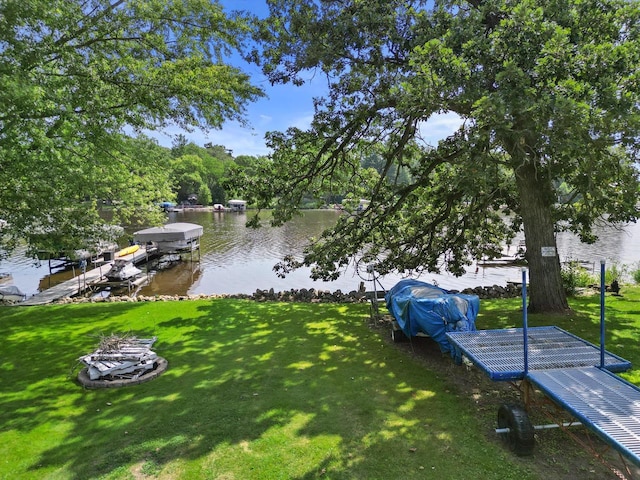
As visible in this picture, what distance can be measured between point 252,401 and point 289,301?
7644mm

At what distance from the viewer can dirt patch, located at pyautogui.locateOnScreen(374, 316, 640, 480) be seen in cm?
412

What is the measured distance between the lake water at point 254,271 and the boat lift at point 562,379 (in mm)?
9130

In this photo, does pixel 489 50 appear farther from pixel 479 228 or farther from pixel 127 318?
pixel 127 318

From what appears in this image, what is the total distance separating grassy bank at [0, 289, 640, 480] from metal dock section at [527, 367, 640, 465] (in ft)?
2.96

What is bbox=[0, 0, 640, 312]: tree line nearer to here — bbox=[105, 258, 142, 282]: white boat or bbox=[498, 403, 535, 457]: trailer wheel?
bbox=[498, 403, 535, 457]: trailer wheel

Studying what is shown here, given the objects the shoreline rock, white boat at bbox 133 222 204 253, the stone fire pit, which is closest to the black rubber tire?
the stone fire pit

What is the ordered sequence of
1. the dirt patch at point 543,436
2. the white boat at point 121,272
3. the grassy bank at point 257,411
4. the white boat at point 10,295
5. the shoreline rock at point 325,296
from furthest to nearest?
1. the white boat at point 121,272
2. the white boat at point 10,295
3. the shoreline rock at point 325,296
4. the grassy bank at point 257,411
5. the dirt patch at point 543,436

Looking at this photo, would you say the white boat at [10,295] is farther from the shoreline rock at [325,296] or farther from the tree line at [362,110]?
the tree line at [362,110]

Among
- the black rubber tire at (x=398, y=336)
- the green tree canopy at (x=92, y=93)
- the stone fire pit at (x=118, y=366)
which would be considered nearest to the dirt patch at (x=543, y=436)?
the black rubber tire at (x=398, y=336)

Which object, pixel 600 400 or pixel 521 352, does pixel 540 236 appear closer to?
pixel 521 352

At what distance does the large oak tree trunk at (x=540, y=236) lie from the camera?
937cm

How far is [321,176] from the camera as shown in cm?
1192

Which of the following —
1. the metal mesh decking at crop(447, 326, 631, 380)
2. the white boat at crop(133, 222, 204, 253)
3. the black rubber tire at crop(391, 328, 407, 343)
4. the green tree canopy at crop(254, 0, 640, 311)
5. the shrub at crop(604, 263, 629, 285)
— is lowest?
the black rubber tire at crop(391, 328, 407, 343)

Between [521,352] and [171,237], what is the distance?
23.2 metres
